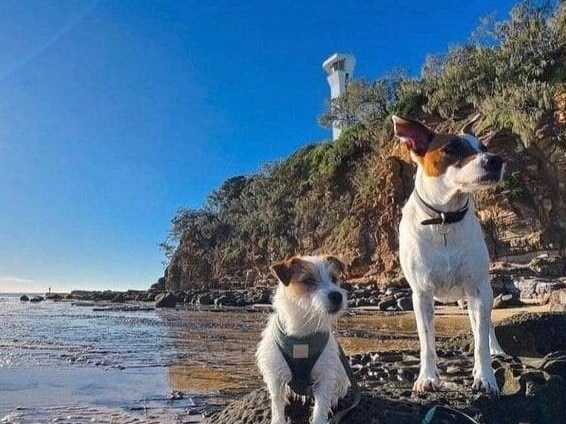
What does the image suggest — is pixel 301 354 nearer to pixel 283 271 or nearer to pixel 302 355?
pixel 302 355

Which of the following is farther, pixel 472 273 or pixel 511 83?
pixel 511 83

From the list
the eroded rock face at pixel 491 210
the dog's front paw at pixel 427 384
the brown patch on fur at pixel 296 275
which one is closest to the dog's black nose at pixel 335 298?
the brown patch on fur at pixel 296 275

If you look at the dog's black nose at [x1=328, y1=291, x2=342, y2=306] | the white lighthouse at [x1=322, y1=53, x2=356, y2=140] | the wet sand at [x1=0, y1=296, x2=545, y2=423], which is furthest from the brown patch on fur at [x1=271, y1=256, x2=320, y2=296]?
the white lighthouse at [x1=322, y1=53, x2=356, y2=140]

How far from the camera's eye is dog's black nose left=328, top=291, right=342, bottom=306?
3.42 m

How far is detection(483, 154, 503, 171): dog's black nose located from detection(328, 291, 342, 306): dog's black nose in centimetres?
131

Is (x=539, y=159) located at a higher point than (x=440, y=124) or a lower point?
lower

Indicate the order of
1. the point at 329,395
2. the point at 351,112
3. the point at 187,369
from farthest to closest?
the point at 351,112 < the point at 187,369 < the point at 329,395

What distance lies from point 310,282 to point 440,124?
1298 inches

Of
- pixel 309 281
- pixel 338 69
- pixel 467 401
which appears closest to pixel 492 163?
pixel 309 281

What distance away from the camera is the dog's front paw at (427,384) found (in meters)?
3.78

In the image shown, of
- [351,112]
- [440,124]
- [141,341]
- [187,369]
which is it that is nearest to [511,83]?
[440,124]

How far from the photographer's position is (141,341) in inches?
570

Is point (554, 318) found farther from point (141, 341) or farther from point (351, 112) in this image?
point (351, 112)

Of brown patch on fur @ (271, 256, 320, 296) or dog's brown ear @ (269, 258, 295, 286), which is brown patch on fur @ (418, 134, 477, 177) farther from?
dog's brown ear @ (269, 258, 295, 286)
